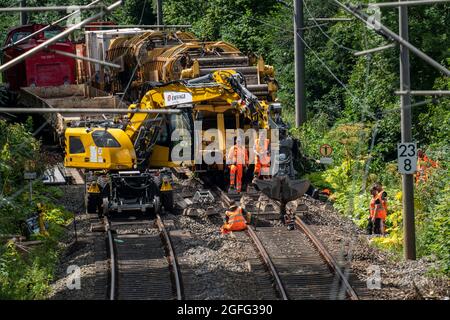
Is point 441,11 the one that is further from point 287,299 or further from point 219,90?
point 287,299

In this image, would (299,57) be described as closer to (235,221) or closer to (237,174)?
(237,174)

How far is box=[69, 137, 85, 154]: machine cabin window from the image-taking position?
27.8 metres

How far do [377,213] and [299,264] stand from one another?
386 centimetres

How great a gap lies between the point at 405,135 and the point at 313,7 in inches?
842

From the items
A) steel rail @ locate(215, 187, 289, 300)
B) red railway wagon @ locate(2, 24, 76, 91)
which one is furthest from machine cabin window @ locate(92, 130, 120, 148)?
red railway wagon @ locate(2, 24, 76, 91)

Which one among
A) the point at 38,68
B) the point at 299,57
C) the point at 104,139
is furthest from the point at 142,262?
the point at 38,68

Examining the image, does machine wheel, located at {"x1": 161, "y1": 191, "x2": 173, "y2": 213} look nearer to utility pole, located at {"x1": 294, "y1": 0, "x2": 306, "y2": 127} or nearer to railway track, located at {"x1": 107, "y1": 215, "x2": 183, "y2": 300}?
railway track, located at {"x1": 107, "y1": 215, "x2": 183, "y2": 300}

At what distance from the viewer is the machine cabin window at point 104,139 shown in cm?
2732

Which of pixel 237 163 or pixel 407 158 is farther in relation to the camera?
pixel 237 163

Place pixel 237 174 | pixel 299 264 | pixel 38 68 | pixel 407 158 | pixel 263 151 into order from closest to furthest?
pixel 299 264, pixel 407 158, pixel 263 151, pixel 237 174, pixel 38 68

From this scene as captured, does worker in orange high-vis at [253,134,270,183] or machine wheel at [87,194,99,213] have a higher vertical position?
worker in orange high-vis at [253,134,270,183]

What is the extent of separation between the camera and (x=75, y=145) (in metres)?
27.9

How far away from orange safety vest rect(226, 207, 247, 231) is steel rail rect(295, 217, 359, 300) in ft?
4.00

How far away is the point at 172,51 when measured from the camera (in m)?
32.4
